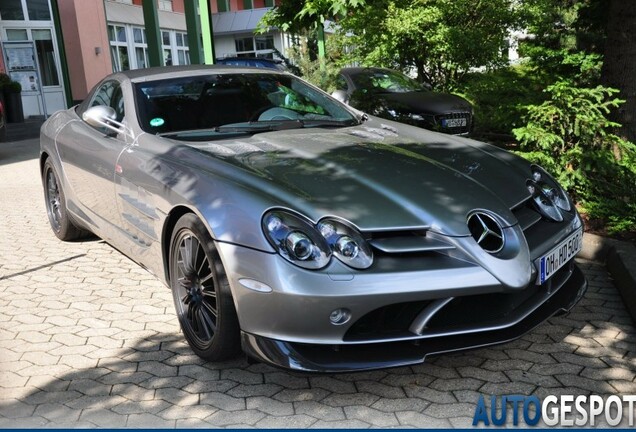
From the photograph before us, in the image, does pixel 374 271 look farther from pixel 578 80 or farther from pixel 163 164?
pixel 578 80

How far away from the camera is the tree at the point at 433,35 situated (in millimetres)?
12156

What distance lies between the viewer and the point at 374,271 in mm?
2910

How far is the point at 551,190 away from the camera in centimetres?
396

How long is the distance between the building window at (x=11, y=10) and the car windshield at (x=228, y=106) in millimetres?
19686

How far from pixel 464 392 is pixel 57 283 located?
3276mm

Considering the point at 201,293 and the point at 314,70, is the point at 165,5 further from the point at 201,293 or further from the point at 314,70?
the point at 201,293

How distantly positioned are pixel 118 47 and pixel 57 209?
21.5 m

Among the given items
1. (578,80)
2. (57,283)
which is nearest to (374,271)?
(57,283)

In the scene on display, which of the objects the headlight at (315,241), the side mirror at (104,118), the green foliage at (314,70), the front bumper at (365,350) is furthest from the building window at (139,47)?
the front bumper at (365,350)

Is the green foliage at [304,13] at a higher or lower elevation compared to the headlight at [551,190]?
higher

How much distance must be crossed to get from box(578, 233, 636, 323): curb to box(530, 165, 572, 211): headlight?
0.78 meters

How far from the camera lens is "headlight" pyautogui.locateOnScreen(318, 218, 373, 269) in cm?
295

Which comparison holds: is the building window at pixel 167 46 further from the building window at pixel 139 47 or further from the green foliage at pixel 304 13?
the green foliage at pixel 304 13

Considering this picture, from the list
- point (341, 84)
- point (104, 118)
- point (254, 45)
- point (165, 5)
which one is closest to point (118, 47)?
point (165, 5)
